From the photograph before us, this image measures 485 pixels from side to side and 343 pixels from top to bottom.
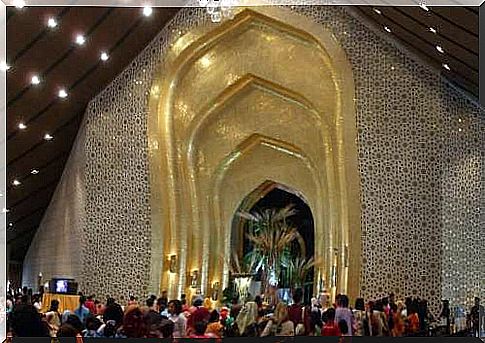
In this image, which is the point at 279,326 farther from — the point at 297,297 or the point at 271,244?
the point at 271,244

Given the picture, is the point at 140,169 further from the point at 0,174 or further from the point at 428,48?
the point at 428,48

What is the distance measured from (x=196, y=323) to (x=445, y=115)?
4388 mm

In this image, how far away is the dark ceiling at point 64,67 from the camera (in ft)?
43.1

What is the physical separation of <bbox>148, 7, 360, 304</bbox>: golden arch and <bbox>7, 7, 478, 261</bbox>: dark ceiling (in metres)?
0.75

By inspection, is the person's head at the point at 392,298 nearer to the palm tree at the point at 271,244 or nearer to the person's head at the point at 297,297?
the person's head at the point at 297,297

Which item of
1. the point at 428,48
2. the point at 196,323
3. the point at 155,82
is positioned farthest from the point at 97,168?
the point at 428,48

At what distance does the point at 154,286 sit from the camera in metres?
13.3

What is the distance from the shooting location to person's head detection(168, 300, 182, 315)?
13133mm

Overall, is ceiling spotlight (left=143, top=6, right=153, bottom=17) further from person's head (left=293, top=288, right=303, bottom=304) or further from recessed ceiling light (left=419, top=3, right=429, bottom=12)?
person's head (left=293, top=288, right=303, bottom=304)

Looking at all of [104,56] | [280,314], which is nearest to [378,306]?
[280,314]

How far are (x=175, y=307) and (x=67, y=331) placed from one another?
4.71 ft

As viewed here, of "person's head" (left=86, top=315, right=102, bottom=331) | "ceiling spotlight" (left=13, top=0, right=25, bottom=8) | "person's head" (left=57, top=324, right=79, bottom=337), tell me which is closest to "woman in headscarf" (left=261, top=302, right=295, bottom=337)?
"person's head" (left=86, top=315, right=102, bottom=331)


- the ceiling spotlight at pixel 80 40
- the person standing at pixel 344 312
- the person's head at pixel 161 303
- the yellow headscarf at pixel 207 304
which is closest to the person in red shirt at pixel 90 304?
the person's head at pixel 161 303

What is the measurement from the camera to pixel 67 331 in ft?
42.1
